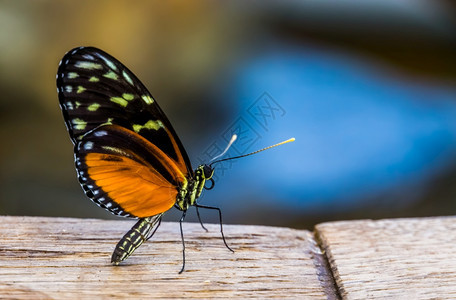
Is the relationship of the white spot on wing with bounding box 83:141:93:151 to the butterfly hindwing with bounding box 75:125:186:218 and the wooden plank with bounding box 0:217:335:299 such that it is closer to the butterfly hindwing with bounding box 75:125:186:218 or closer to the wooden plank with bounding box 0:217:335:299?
the butterfly hindwing with bounding box 75:125:186:218

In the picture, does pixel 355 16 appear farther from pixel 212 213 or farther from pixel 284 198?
pixel 212 213

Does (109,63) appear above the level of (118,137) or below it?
above

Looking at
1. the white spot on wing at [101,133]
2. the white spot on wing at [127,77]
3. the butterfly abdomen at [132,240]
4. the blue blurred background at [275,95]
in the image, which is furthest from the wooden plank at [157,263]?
the blue blurred background at [275,95]

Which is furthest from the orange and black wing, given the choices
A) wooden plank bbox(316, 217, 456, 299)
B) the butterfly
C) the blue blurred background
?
the blue blurred background

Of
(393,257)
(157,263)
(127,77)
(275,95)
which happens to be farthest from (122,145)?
(275,95)

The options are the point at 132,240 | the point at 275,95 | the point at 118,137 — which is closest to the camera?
the point at 132,240

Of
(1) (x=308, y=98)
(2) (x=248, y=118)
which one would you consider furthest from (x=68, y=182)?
(1) (x=308, y=98)

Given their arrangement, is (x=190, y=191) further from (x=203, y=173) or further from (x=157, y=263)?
(x=157, y=263)
